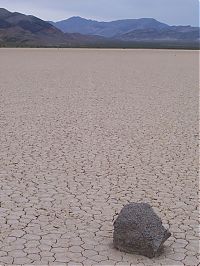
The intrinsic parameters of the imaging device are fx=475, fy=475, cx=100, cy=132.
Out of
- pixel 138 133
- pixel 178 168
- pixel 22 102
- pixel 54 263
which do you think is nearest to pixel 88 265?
pixel 54 263

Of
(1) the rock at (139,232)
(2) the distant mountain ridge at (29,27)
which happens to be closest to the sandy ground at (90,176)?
(1) the rock at (139,232)

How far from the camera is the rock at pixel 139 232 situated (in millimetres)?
4125

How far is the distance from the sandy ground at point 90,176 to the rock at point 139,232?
0.09m

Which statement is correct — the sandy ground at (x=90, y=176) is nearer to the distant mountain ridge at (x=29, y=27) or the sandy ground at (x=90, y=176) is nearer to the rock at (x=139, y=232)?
the rock at (x=139, y=232)

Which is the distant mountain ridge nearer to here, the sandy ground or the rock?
the sandy ground

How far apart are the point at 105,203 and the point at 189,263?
1.53 m

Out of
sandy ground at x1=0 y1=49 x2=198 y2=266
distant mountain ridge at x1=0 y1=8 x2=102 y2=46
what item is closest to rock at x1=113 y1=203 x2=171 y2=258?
sandy ground at x1=0 y1=49 x2=198 y2=266

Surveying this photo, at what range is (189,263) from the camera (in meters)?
4.12

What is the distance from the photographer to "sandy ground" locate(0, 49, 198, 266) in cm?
435

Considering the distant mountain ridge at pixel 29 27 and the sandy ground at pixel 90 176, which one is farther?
the distant mountain ridge at pixel 29 27

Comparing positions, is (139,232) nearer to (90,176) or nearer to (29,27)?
(90,176)

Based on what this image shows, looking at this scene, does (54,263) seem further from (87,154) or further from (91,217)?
(87,154)

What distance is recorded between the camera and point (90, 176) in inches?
253

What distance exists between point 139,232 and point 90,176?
236cm
